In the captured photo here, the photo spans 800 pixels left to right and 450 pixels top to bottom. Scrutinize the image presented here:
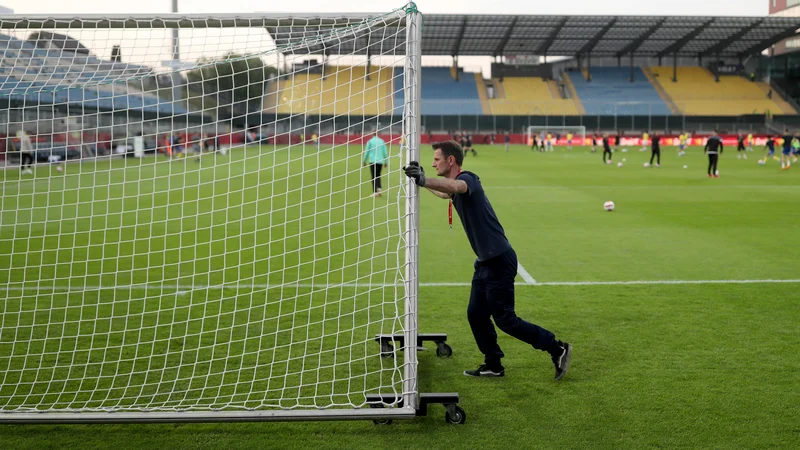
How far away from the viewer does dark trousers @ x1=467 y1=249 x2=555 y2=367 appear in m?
5.73

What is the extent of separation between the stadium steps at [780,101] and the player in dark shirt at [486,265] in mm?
→ 72503

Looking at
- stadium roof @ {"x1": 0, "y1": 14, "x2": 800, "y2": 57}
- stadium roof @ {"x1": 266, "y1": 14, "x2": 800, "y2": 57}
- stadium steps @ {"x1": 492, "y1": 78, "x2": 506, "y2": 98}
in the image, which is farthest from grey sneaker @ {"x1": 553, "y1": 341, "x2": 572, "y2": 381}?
stadium steps @ {"x1": 492, "y1": 78, "x2": 506, "y2": 98}

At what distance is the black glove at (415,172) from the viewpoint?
16.1 ft

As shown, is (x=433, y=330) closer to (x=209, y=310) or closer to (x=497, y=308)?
(x=497, y=308)

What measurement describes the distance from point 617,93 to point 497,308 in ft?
235

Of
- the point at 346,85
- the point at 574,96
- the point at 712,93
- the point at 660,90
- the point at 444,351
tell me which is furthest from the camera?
the point at 660,90

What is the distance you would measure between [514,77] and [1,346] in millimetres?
72234

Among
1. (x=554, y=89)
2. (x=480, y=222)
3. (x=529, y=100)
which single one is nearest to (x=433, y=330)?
(x=480, y=222)

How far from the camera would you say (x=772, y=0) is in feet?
279

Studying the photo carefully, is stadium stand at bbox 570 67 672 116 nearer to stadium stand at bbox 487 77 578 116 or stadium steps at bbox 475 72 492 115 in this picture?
stadium stand at bbox 487 77 578 116

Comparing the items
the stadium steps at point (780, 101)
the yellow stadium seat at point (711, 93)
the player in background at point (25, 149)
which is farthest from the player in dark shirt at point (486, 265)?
the stadium steps at point (780, 101)

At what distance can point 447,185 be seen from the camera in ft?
17.3

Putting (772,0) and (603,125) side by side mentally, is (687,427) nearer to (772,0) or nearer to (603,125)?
(603,125)

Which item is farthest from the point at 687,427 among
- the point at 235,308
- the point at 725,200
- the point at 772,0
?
the point at 772,0
